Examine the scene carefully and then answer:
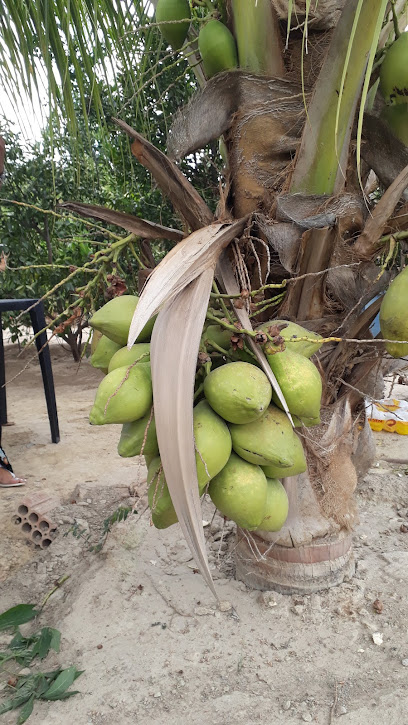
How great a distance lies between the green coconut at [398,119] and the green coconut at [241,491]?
0.98m

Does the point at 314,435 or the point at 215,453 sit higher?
the point at 215,453

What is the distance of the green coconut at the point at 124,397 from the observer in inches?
43.7

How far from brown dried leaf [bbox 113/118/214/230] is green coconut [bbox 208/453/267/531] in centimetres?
74

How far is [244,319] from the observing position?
4.07 ft

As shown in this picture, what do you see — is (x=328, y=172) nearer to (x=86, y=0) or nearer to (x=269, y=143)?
(x=269, y=143)

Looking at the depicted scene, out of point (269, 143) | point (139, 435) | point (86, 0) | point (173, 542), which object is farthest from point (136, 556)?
point (86, 0)

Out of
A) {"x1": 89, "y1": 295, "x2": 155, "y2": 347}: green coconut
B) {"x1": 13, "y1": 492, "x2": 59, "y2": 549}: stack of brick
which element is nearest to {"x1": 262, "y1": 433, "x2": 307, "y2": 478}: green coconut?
{"x1": 89, "y1": 295, "x2": 155, "y2": 347}: green coconut

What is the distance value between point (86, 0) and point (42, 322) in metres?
2.61

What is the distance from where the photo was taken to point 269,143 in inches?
62.6

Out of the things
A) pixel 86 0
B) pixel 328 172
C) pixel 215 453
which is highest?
pixel 86 0

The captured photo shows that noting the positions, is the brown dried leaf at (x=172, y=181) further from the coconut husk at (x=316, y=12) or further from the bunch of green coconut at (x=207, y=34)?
the coconut husk at (x=316, y=12)

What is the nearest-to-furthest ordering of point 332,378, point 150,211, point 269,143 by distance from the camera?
point 269,143, point 332,378, point 150,211

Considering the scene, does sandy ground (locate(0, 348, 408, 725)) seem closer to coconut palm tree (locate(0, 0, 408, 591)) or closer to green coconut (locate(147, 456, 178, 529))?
green coconut (locate(147, 456, 178, 529))

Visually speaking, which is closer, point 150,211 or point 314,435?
point 314,435
